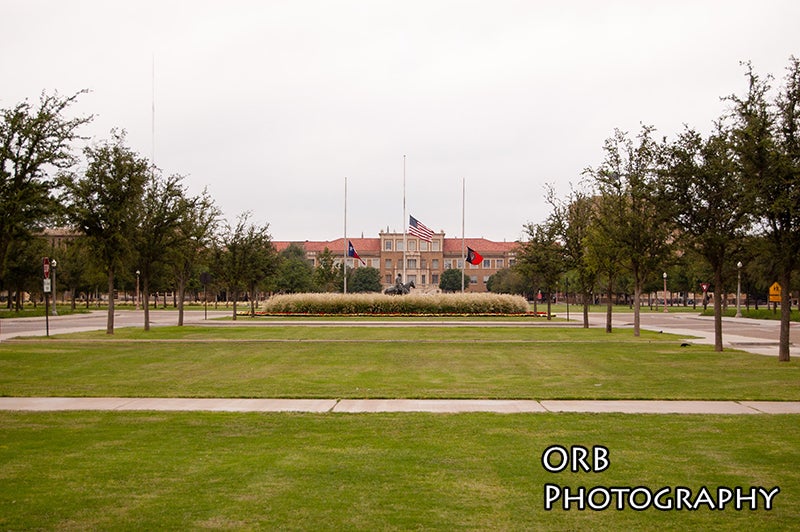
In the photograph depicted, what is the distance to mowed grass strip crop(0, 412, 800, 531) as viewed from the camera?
248 inches

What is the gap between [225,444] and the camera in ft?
30.4

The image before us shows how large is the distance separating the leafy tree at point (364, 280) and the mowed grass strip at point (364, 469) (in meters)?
109

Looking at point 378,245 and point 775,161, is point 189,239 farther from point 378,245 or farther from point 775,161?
point 378,245

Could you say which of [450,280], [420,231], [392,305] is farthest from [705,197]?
[450,280]

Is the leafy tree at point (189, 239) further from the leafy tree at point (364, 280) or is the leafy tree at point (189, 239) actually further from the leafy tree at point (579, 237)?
the leafy tree at point (364, 280)

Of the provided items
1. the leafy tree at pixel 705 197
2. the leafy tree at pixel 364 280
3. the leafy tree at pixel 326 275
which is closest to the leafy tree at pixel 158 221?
the leafy tree at pixel 705 197

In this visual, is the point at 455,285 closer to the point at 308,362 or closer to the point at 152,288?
the point at 152,288

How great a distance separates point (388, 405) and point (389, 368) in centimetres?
553

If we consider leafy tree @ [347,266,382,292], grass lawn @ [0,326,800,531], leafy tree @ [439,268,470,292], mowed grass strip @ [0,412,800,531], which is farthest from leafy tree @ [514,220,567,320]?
leafy tree @ [439,268,470,292]

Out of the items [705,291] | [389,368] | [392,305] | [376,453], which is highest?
[705,291]

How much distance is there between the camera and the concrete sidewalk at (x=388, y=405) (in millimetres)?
11992

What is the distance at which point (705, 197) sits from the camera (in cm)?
2202

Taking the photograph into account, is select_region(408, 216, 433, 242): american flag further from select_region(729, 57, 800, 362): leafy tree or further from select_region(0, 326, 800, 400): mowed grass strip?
select_region(729, 57, 800, 362): leafy tree

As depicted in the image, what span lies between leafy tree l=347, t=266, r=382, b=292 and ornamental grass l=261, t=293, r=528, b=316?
65253 millimetres
